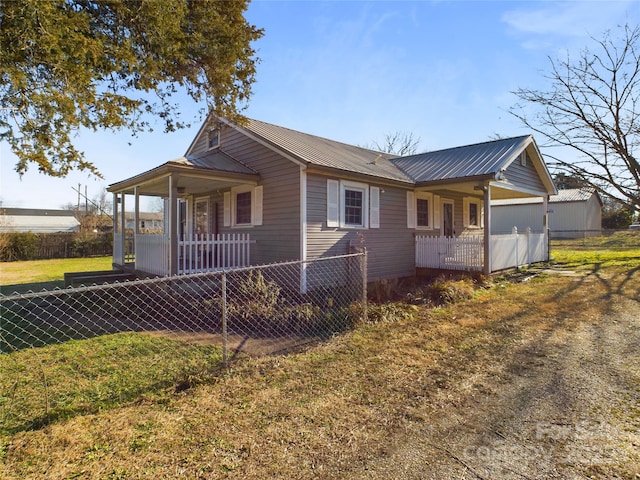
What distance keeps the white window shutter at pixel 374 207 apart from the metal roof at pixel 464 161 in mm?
1756

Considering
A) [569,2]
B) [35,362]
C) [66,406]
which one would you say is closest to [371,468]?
[66,406]

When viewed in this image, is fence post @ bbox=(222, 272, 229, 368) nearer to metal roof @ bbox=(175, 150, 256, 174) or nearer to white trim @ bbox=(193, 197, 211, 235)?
metal roof @ bbox=(175, 150, 256, 174)

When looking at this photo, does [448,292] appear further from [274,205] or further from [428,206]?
[428,206]

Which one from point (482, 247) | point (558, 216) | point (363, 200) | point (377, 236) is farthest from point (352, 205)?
point (558, 216)

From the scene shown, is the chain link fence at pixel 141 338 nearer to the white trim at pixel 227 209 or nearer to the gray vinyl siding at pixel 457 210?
the white trim at pixel 227 209

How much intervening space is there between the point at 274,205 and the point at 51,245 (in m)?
19.5

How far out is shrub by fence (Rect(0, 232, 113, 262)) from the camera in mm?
20359

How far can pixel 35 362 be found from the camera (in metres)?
4.81

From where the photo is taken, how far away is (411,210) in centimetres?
1220

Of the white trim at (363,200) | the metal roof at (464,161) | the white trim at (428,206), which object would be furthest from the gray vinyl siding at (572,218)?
the white trim at (363,200)

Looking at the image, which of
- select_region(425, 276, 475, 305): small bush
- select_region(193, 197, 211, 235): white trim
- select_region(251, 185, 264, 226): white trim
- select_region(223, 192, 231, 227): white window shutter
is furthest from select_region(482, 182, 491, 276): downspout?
select_region(193, 197, 211, 235): white trim

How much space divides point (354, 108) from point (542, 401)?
1319 centimetres

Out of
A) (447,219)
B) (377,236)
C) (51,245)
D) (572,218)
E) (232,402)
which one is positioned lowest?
(232,402)

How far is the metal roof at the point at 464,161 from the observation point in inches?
429
